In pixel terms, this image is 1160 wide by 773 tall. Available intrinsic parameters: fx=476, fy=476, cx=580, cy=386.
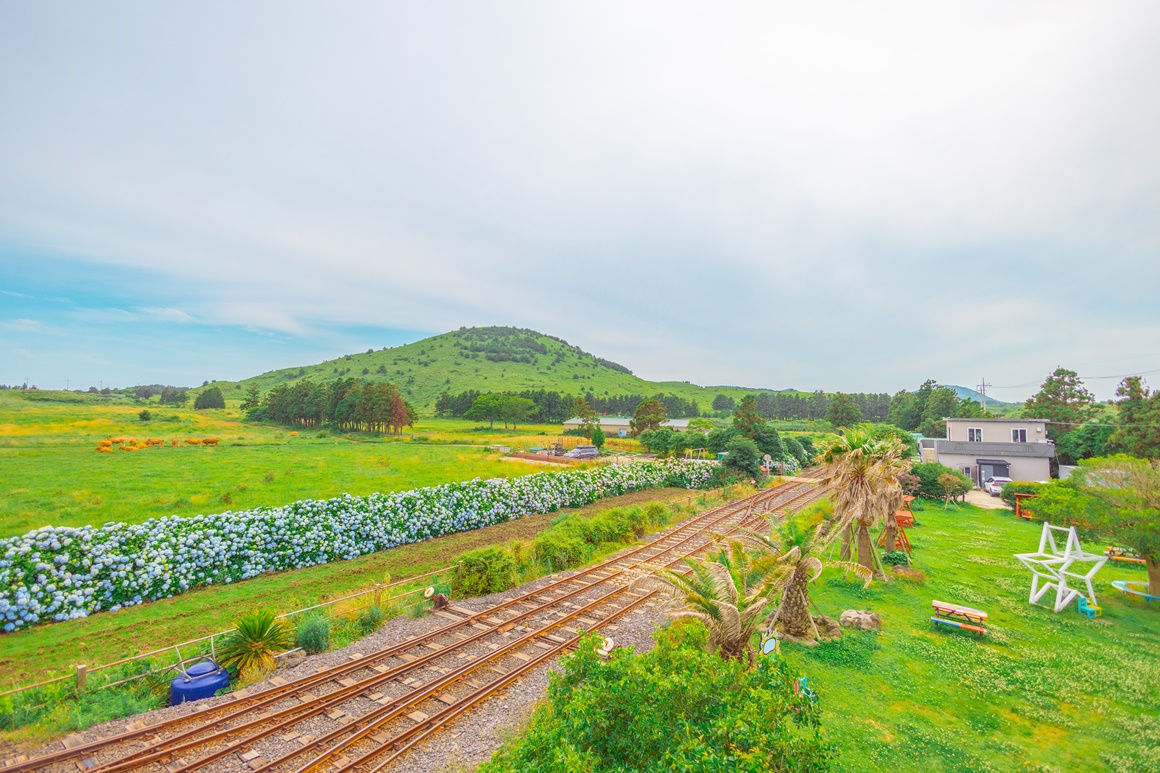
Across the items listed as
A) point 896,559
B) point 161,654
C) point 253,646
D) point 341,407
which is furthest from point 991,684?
point 341,407

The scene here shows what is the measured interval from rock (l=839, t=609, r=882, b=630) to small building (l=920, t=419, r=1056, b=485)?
3434 cm

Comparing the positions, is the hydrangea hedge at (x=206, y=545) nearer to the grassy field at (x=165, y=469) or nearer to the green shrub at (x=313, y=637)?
the grassy field at (x=165, y=469)

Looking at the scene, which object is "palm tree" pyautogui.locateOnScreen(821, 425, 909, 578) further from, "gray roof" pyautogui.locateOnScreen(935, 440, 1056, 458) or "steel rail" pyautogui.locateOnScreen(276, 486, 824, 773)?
"gray roof" pyautogui.locateOnScreen(935, 440, 1056, 458)

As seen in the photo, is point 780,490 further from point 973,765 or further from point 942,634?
point 973,765

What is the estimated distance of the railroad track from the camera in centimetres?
734

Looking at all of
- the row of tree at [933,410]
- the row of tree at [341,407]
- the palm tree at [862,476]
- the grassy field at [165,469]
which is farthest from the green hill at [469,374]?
the palm tree at [862,476]

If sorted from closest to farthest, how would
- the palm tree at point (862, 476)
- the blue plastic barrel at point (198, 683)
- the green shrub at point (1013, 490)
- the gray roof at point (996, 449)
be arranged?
the blue plastic barrel at point (198, 683) < the palm tree at point (862, 476) < the green shrub at point (1013, 490) < the gray roof at point (996, 449)

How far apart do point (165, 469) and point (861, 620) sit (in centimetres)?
3797

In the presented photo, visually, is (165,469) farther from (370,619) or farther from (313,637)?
(313,637)

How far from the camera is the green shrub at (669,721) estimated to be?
14.7ft

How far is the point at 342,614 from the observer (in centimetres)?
1296

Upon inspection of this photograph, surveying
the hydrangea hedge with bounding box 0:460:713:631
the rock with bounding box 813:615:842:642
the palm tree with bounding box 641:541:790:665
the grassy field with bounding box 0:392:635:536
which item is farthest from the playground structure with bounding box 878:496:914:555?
the grassy field with bounding box 0:392:635:536

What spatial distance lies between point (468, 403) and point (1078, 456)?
304 ft

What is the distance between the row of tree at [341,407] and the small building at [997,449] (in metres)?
64.3
